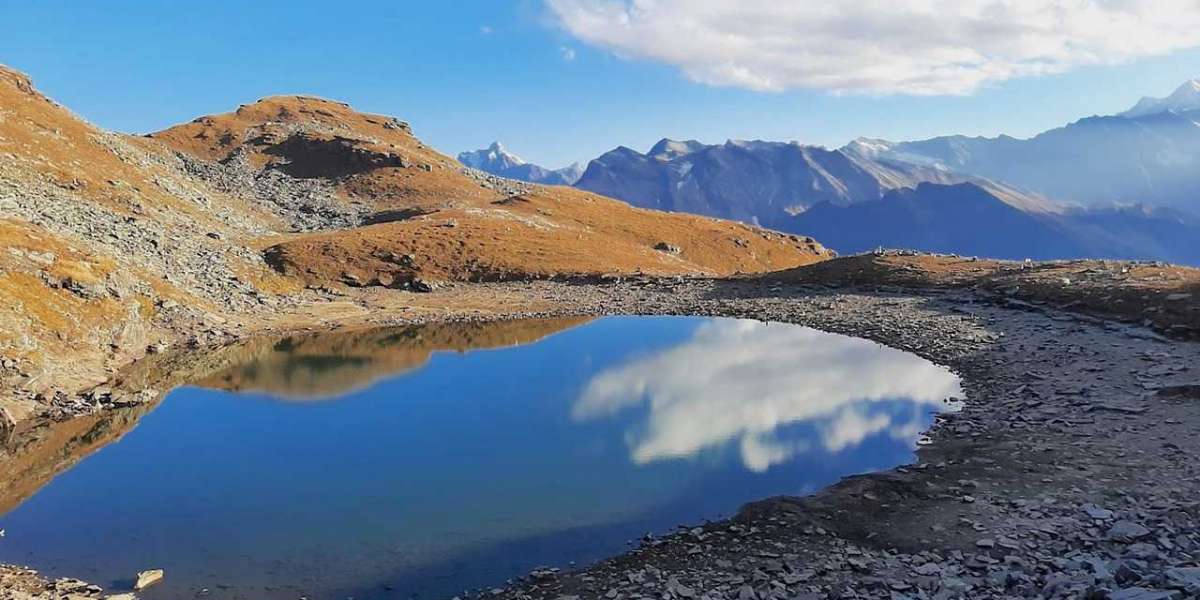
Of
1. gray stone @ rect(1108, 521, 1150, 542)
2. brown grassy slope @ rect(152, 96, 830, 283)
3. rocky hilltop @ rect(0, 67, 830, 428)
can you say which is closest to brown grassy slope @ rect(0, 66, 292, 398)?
rocky hilltop @ rect(0, 67, 830, 428)

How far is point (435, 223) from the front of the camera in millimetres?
84875

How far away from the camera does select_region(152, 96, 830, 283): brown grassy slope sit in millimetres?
73312

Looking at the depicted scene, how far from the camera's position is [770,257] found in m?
114

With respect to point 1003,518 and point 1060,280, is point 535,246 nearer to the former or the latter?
point 1060,280

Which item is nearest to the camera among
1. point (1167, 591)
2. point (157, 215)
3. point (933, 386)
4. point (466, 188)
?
point (1167, 591)

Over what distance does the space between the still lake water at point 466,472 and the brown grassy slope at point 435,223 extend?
97.6 feet

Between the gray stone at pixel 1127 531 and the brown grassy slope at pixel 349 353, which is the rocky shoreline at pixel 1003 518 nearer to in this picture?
the gray stone at pixel 1127 531

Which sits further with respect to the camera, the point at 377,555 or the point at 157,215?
the point at 157,215

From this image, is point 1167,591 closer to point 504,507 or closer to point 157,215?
point 504,507

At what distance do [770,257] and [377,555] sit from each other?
100848 mm

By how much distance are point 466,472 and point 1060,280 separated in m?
45.2

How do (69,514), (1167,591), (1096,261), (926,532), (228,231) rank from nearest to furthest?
(1167,591)
(926,532)
(69,514)
(1096,261)
(228,231)

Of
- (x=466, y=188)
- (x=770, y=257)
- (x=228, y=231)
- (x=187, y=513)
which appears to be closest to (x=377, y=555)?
(x=187, y=513)

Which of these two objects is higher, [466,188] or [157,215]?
[466,188]
